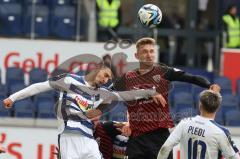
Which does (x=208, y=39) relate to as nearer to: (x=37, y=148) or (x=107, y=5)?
(x=107, y=5)

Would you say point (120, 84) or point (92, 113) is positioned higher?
point (120, 84)

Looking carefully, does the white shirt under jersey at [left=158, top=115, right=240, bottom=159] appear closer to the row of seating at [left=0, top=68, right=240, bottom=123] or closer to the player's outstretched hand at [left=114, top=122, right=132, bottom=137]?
the player's outstretched hand at [left=114, top=122, right=132, bottom=137]

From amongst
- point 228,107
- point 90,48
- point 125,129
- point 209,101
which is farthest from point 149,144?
point 90,48

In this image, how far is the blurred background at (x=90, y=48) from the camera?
44.4 ft

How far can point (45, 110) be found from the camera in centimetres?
1387

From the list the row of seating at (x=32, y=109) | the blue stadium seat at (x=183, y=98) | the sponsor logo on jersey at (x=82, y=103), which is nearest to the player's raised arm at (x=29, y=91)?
the sponsor logo on jersey at (x=82, y=103)

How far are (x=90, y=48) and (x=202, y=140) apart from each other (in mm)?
8474

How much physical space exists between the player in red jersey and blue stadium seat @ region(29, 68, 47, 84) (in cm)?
605

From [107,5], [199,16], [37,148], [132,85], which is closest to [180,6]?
[199,16]

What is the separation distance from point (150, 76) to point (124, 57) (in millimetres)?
6941

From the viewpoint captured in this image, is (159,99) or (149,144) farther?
(149,144)

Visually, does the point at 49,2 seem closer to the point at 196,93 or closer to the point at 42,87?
the point at 196,93

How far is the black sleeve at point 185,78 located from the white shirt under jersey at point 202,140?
90 cm

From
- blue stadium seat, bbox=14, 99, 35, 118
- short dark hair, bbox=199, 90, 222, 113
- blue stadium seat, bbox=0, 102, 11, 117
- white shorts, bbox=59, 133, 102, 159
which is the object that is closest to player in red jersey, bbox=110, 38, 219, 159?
white shorts, bbox=59, 133, 102, 159
